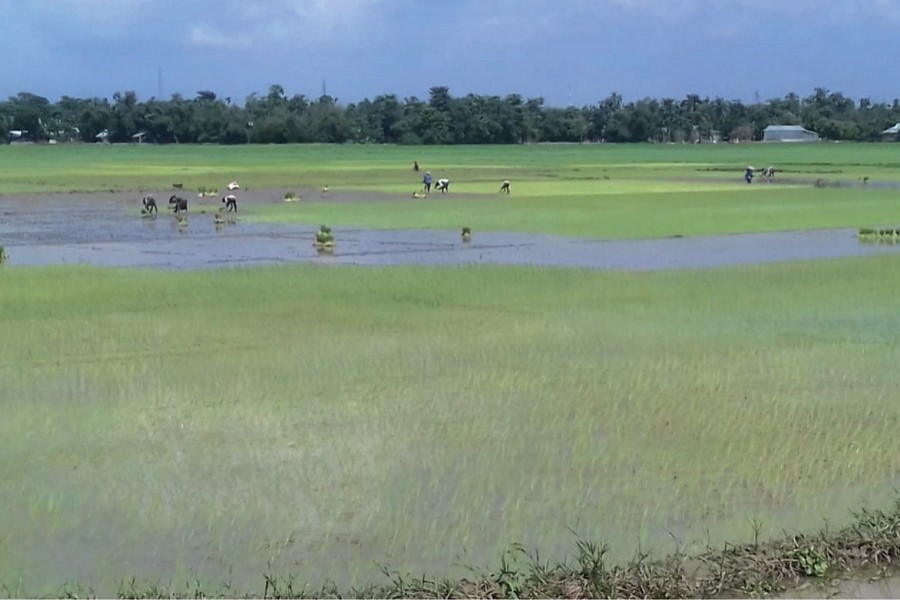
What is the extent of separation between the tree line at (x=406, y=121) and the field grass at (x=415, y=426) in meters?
91.8

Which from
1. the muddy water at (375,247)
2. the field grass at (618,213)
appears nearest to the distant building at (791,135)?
the field grass at (618,213)

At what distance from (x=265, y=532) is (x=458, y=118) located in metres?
100

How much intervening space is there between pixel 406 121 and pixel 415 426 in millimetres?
98284

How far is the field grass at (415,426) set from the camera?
17.4 ft

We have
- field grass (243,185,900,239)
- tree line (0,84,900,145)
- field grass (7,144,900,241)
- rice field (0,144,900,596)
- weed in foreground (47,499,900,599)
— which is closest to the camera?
weed in foreground (47,499,900,599)

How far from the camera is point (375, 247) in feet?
59.7

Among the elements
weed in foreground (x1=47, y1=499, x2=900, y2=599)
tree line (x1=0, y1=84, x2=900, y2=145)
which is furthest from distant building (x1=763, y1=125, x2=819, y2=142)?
weed in foreground (x1=47, y1=499, x2=900, y2=599)

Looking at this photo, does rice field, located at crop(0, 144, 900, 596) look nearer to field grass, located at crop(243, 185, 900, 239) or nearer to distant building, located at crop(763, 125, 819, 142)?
field grass, located at crop(243, 185, 900, 239)

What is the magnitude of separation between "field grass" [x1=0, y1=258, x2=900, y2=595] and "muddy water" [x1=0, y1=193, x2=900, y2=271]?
3.54 metres

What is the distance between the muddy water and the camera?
16.5 metres

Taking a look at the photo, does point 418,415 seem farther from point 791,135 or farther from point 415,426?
point 791,135

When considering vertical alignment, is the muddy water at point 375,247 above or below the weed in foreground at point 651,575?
below

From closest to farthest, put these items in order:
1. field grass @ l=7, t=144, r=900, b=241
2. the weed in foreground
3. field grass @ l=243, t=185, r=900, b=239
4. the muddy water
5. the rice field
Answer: the weed in foreground < the rice field < the muddy water < field grass @ l=243, t=185, r=900, b=239 < field grass @ l=7, t=144, r=900, b=241

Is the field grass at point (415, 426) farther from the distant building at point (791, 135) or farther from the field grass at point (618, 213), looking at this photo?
the distant building at point (791, 135)
